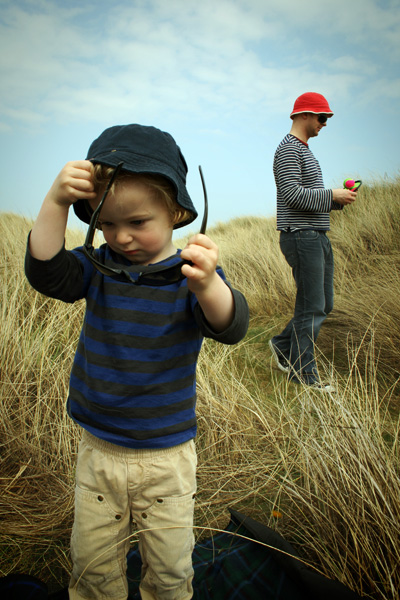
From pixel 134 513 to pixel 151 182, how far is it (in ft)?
3.37

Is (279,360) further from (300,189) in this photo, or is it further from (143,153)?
(143,153)

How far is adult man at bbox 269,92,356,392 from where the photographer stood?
2656 mm

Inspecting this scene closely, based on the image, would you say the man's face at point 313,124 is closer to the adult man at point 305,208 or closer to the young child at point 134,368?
the adult man at point 305,208

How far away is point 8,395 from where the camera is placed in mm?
1937

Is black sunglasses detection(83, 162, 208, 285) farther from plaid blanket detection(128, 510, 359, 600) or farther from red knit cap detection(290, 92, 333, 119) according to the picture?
red knit cap detection(290, 92, 333, 119)

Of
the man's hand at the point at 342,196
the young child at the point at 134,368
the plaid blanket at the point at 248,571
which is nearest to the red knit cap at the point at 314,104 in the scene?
the man's hand at the point at 342,196

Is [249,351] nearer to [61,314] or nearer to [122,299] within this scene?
[61,314]

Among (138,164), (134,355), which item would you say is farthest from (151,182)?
(134,355)

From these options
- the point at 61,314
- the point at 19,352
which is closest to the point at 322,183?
the point at 61,314

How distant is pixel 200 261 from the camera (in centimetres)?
82

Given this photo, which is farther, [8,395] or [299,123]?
[299,123]

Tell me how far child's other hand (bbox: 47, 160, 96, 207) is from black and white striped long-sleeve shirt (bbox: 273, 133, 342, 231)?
6.60 ft

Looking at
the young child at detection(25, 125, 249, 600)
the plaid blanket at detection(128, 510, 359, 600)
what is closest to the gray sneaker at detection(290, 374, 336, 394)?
the plaid blanket at detection(128, 510, 359, 600)

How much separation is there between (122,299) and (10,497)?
1.21 m
